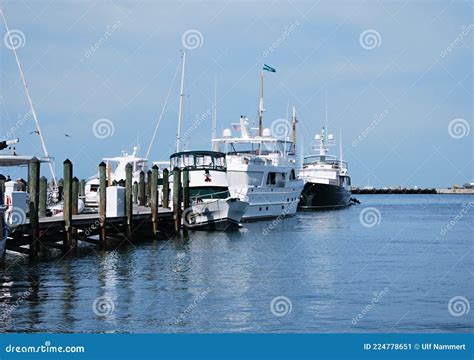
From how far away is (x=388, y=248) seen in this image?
39875mm

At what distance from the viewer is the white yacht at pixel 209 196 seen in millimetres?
46406

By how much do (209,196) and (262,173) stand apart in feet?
40.7

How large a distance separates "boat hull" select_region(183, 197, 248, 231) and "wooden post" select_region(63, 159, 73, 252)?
14.3 meters

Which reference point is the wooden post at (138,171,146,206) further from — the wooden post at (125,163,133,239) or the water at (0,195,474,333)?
the wooden post at (125,163,133,239)

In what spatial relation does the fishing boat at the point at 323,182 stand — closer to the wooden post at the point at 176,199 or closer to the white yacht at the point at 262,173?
the white yacht at the point at 262,173

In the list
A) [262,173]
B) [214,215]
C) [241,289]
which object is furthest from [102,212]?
[262,173]

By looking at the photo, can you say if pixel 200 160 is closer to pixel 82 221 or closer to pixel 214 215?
pixel 214 215

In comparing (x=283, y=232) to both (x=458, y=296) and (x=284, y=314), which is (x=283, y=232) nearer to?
(x=458, y=296)

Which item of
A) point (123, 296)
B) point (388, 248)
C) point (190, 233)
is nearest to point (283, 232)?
point (190, 233)

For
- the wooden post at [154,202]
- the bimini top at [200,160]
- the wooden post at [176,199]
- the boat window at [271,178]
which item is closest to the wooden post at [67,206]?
the wooden post at [154,202]

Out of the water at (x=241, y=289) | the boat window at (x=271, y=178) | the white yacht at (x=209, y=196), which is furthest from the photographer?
the boat window at (x=271, y=178)

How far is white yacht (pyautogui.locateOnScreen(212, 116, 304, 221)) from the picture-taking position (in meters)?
58.0

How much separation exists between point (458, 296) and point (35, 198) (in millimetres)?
14116

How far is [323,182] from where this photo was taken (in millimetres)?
89938
